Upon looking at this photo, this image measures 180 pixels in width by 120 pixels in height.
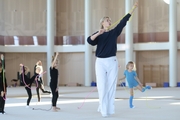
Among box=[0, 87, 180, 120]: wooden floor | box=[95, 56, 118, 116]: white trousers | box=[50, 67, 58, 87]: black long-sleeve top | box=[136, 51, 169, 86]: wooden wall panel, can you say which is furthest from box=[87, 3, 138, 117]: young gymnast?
box=[136, 51, 169, 86]: wooden wall panel

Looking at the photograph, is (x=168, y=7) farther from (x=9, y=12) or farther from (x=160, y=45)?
(x=9, y=12)

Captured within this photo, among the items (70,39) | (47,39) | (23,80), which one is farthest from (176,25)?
(23,80)

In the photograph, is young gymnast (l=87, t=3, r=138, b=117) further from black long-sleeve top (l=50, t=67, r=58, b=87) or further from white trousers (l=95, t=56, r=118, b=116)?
black long-sleeve top (l=50, t=67, r=58, b=87)

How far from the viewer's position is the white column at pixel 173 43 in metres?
24.2

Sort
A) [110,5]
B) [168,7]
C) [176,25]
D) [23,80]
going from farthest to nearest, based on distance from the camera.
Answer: [110,5]
[168,7]
[176,25]
[23,80]

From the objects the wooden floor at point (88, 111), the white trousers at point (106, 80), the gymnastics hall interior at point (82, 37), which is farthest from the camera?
the gymnastics hall interior at point (82, 37)

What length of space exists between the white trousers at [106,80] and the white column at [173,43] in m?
18.4

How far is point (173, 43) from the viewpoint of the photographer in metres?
24.4

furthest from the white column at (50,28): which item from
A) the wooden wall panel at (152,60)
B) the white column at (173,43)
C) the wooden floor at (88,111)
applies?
the wooden floor at (88,111)

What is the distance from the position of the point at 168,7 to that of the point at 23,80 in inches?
757

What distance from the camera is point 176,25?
958 inches

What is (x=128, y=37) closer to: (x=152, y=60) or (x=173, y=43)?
(x=152, y=60)

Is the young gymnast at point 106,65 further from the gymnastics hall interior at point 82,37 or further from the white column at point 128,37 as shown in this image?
the white column at point 128,37

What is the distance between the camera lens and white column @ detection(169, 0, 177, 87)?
79.4 feet
